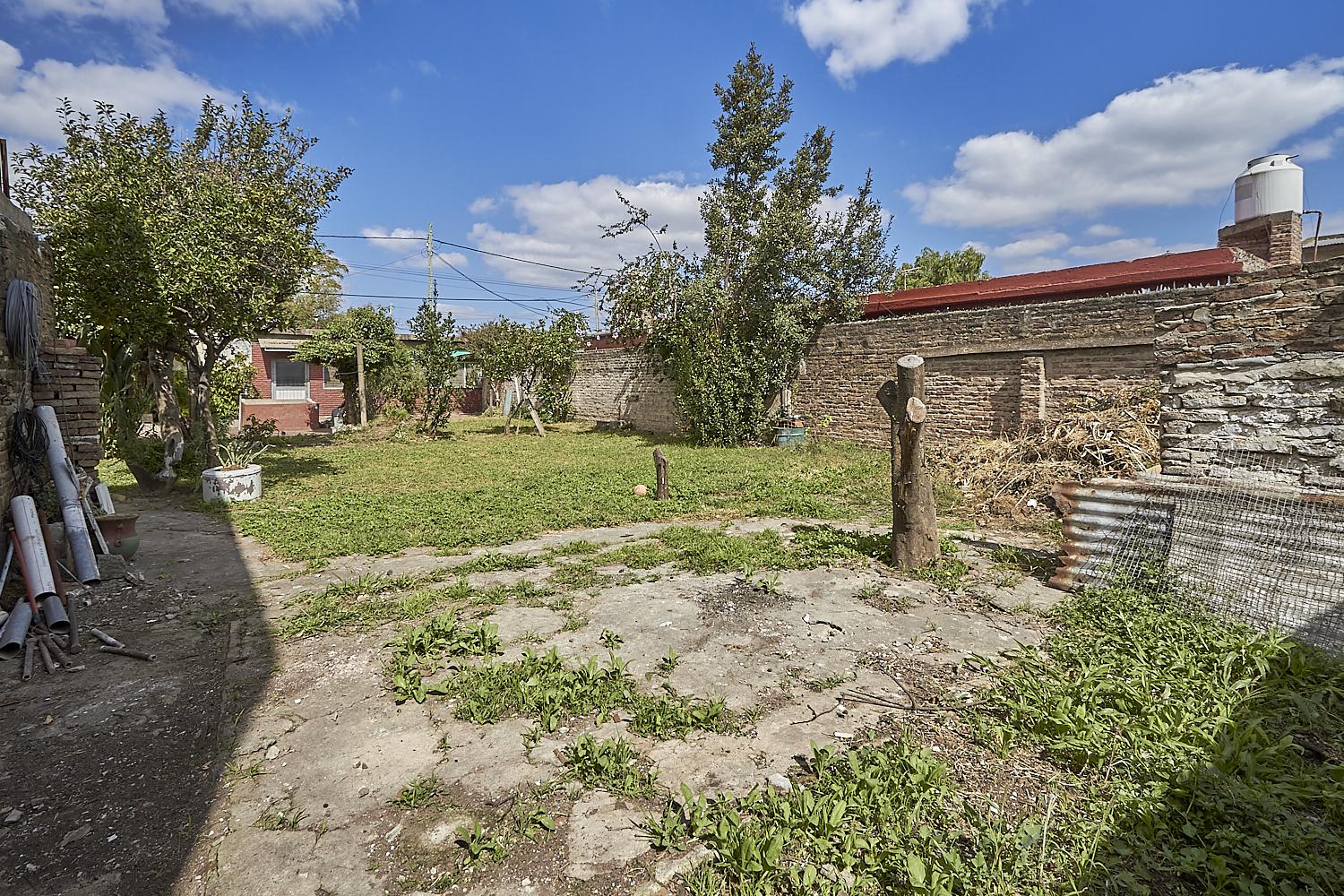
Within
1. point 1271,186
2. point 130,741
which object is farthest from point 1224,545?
point 1271,186

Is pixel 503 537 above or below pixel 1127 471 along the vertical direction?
below

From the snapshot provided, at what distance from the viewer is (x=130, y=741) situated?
285cm

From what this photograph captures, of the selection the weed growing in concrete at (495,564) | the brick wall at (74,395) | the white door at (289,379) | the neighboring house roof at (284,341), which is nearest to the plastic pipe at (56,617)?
the brick wall at (74,395)

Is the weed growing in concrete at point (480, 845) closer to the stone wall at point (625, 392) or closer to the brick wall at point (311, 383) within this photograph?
the stone wall at point (625, 392)

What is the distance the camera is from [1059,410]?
31.0 feet

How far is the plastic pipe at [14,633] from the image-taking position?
361 centimetres

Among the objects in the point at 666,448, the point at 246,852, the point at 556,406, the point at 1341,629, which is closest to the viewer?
the point at 246,852

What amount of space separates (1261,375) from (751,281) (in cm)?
1020

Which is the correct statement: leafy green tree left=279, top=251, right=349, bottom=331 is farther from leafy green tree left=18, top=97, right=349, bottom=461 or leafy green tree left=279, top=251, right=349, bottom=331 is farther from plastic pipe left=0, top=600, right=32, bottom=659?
plastic pipe left=0, top=600, right=32, bottom=659

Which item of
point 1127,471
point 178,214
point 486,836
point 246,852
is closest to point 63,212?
point 178,214

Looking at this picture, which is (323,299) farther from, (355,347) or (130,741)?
(130,741)

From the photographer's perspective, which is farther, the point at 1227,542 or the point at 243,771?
the point at 1227,542

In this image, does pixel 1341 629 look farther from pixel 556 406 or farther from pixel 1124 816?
pixel 556 406

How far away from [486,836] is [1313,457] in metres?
5.40
